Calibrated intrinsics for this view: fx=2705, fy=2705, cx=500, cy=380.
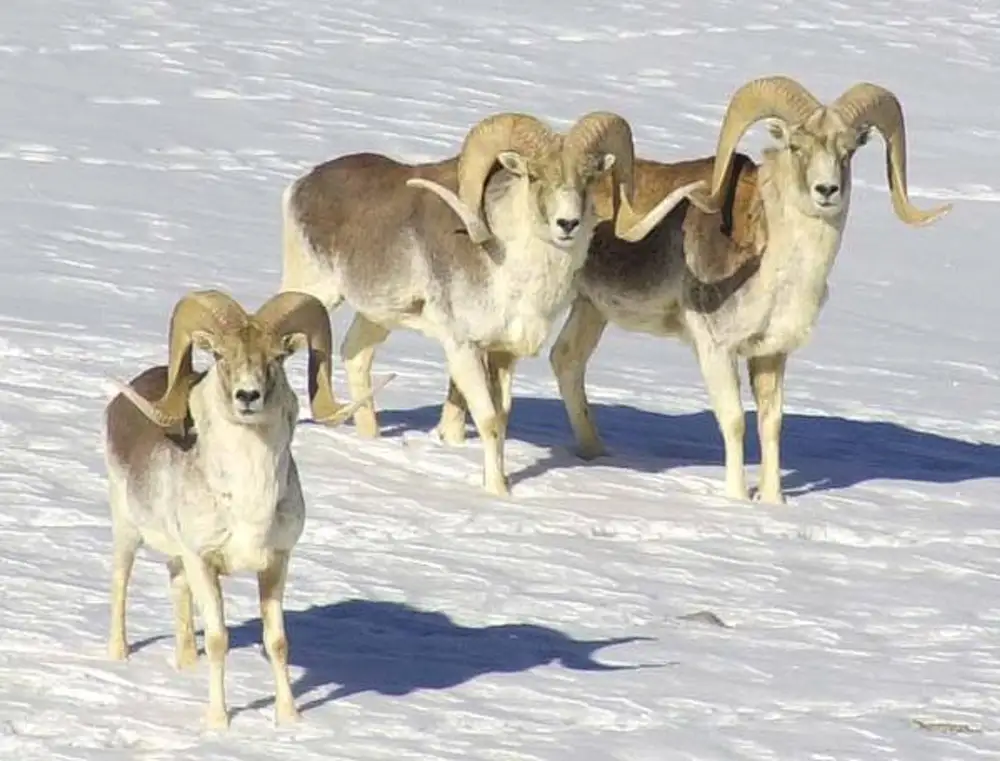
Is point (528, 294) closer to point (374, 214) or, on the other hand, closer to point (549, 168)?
point (549, 168)

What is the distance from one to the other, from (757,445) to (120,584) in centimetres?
709

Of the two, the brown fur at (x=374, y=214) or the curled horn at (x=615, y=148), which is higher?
the curled horn at (x=615, y=148)

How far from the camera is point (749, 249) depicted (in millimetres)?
16000

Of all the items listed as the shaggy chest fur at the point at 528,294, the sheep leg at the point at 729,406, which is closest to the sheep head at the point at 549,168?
the shaggy chest fur at the point at 528,294

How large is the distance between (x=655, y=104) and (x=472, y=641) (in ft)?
67.3

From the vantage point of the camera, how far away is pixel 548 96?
32625 mm

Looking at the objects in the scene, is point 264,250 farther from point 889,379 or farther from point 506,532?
point 506,532

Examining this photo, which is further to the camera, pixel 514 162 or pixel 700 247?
pixel 700 247

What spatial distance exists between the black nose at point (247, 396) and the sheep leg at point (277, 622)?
0.78 metres

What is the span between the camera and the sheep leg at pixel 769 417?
52.9 ft

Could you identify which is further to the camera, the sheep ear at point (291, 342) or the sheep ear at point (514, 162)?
the sheep ear at point (514, 162)

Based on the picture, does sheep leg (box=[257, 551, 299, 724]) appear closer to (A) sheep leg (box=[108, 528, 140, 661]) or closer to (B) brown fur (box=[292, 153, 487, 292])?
(A) sheep leg (box=[108, 528, 140, 661])

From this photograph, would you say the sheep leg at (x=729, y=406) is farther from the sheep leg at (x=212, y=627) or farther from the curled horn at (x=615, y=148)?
the sheep leg at (x=212, y=627)

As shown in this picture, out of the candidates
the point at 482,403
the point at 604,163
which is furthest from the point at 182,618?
the point at 604,163
